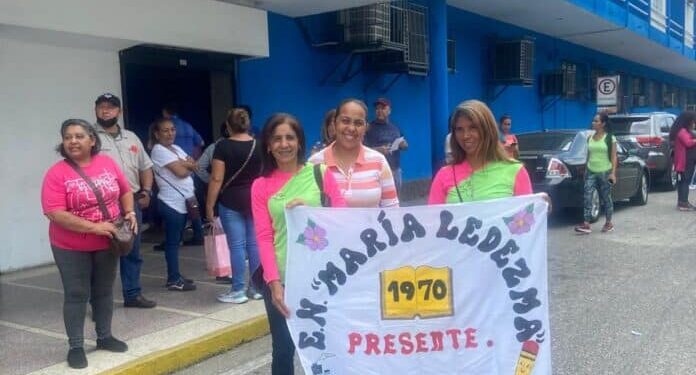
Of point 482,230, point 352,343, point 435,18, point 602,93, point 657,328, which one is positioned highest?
point 435,18

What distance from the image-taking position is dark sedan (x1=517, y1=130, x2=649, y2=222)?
33.3 ft

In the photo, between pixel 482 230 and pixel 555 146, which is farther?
pixel 555 146

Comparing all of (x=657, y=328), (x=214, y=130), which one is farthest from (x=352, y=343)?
(x=214, y=130)

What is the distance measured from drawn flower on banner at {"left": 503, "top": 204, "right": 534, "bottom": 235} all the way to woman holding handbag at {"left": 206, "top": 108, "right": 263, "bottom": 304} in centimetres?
289

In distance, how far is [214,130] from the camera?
10328 mm

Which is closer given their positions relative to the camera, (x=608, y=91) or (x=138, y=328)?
(x=138, y=328)

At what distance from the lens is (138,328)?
17.9 ft

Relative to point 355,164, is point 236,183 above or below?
below

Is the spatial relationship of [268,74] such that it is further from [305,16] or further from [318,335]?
[318,335]

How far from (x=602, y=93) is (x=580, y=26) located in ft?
8.20

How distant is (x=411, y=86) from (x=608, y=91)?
17.4 ft

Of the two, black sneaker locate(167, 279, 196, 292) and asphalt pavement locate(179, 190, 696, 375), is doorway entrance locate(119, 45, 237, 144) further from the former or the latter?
asphalt pavement locate(179, 190, 696, 375)

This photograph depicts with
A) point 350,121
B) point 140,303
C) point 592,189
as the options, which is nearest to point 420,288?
point 350,121

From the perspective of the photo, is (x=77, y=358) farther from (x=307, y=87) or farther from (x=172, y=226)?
(x=307, y=87)
